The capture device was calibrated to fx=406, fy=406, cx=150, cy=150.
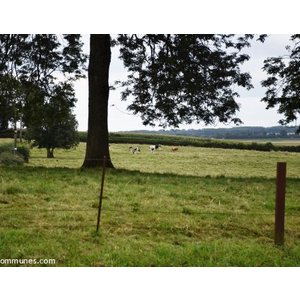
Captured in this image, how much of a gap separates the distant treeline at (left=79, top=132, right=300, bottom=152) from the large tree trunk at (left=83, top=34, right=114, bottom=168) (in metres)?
19.0

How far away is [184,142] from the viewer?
43.9m

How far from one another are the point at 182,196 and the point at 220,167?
15.5 metres

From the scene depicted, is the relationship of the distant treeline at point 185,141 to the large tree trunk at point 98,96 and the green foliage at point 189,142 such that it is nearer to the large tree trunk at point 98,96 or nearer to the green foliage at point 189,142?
Answer: the green foliage at point 189,142

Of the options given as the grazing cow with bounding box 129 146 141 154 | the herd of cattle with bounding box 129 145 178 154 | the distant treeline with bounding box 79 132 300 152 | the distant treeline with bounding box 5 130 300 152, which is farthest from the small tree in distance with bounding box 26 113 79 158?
the herd of cattle with bounding box 129 145 178 154

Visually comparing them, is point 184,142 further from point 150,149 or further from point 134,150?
point 134,150

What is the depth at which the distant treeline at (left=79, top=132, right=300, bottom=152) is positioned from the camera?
109 ft

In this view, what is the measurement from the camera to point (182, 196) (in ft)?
38.4

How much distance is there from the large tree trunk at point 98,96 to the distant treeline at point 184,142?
19.0 metres

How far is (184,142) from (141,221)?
35.7m

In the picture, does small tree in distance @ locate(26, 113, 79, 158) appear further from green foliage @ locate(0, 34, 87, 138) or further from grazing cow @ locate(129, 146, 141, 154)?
green foliage @ locate(0, 34, 87, 138)

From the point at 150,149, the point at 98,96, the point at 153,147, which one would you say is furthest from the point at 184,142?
the point at 98,96

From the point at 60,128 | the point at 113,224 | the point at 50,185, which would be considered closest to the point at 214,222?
the point at 113,224

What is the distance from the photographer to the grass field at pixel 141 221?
20.9 feet

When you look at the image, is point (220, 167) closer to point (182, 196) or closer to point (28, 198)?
point (182, 196)
